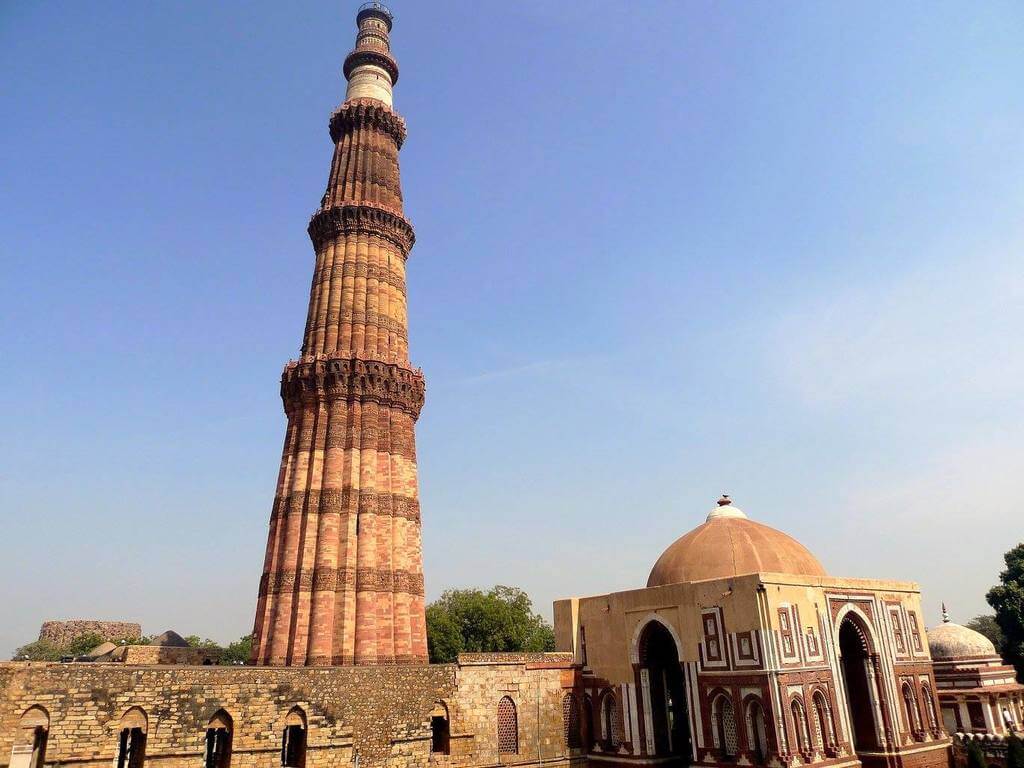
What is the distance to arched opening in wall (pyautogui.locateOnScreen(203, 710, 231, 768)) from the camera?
57.5 ft

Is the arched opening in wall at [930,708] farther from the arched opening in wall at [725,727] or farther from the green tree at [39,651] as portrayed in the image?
the green tree at [39,651]

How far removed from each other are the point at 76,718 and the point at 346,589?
870cm

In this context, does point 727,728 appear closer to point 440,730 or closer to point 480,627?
point 440,730

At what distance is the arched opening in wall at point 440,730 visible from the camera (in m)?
21.0

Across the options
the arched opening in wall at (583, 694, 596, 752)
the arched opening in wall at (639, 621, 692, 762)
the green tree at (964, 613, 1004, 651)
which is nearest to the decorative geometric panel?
the arched opening in wall at (639, 621, 692, 762)

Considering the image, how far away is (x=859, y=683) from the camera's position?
918 inches

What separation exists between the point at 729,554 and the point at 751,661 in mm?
4164

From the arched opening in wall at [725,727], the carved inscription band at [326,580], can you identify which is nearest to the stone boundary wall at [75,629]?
the carved inscription band at [326,580]

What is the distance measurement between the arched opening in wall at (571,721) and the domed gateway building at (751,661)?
0.32 metres

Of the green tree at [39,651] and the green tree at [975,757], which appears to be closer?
the green tree at [975,757]

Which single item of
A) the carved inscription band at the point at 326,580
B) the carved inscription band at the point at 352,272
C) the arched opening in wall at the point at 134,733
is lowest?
the arched opening in wall at the point at 134,733

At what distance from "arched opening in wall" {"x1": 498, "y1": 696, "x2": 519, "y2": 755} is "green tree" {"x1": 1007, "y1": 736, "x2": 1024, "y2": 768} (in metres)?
16.9

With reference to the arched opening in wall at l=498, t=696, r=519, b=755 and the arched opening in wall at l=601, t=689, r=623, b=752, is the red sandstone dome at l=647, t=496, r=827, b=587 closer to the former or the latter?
the arched opening in wall at l=601, t=689, r=623, b=752

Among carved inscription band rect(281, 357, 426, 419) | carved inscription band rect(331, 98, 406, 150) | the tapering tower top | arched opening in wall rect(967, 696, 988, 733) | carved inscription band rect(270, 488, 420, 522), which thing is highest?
the tapering tower top
